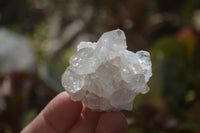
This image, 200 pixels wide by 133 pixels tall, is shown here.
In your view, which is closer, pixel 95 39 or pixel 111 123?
pixel 111 123

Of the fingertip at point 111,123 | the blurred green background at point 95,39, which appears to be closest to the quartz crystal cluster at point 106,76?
the fingertip at point 111,123

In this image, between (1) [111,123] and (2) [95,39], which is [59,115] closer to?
(1) [111,123]

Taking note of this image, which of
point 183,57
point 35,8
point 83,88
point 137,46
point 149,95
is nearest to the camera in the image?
point 83,88

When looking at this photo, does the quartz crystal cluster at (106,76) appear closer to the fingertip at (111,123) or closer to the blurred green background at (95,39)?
the fingertip at (111,123)

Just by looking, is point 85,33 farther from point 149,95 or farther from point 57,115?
point 57,115

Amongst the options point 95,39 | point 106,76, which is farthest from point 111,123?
point 95,39

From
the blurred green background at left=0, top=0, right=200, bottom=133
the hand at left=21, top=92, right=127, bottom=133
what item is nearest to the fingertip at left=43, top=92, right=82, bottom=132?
the hand at left=21, top=92, right=127, bottom=133

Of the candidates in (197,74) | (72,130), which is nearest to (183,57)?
(197,74)
